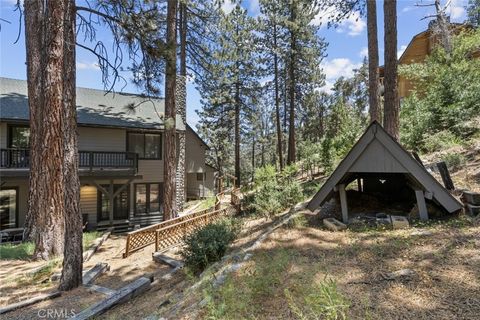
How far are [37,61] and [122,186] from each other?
6885 millimetres

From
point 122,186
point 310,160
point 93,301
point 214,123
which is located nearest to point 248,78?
point 214,123

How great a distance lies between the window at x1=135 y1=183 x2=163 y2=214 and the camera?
16.4 metres

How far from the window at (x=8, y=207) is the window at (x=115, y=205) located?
356 centimetres

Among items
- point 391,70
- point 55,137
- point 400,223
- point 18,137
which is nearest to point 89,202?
point 18,137

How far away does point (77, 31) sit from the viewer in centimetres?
635

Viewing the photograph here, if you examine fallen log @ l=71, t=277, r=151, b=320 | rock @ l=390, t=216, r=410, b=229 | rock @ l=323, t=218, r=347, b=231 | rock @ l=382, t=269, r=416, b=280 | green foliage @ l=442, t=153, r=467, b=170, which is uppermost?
green foliage @ l=442, t=153, r=467, b=170

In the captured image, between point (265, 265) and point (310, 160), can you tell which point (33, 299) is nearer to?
point (265, 265)

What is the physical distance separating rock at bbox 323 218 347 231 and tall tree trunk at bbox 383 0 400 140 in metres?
3.60

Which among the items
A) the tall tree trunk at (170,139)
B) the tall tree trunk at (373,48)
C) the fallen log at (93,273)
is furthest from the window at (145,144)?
the tall tree trunk at (373,48)

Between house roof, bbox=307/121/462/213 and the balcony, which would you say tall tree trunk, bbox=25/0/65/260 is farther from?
house roof, bbox=307/121/462/213

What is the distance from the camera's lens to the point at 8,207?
1295cm

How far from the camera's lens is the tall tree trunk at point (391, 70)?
7965 millimetres

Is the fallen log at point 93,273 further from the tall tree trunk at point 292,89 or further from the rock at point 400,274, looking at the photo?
the tall tree trunk at point 292,89

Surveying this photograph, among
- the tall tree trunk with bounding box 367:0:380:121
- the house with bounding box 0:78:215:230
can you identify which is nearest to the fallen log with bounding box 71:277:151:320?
the house with bounding box 0:78:215:230
